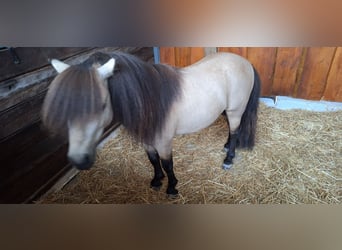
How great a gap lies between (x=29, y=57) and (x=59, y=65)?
0.19 feet

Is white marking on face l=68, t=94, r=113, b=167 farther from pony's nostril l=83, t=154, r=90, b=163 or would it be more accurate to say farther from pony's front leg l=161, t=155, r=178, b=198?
pony's front leg l=161, t=155, r=178, b=198

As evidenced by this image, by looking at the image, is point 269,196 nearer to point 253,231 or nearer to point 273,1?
point 253,231

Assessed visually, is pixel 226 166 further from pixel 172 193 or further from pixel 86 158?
pixel 86 158

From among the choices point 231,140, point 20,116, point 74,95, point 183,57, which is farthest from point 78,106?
point 231,140

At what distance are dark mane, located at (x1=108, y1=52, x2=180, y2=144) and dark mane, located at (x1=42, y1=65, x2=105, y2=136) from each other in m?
0.05

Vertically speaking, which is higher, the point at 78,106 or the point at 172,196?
the point at 78,106

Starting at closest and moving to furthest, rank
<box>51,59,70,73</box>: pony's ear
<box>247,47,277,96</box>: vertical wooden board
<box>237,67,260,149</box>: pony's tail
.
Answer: <box>51,59,70,73</box>: pony's ear < <box>247,47,277,96</box>: vertical wooden board < <box>237,67,260,149</box>: pony's tail

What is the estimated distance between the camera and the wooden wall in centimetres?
40

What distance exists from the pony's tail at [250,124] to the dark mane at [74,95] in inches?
16.6

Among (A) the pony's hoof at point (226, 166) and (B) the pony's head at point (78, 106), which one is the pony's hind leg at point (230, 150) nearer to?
(A) the pony's hoof at point (226, 166)

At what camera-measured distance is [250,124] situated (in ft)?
2.25

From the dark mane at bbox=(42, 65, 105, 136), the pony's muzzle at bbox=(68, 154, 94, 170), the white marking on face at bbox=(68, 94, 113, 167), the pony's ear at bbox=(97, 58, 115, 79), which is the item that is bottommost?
the pony's muzzle at bbox=(68, 154, 94, 170)

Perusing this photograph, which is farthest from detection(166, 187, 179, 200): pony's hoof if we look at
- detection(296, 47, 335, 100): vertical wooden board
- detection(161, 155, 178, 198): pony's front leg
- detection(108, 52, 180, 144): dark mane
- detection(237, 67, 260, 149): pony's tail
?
detection(296, 47, 335, 100): vertical wooden board

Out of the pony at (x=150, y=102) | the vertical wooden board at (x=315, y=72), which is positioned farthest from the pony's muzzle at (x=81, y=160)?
the vertical wooden board at (x=315, y=72)
